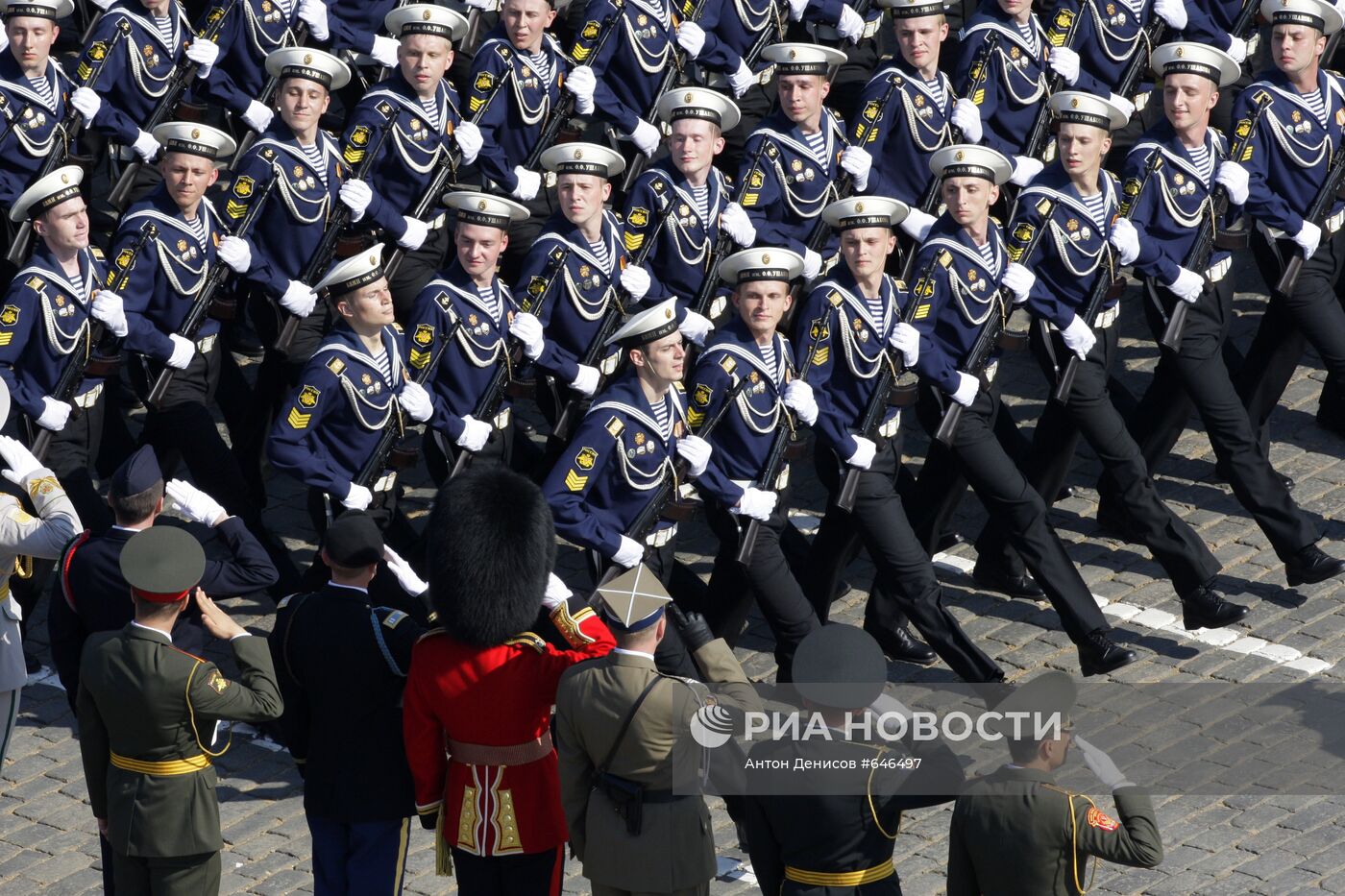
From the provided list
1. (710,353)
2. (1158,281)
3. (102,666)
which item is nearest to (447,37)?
(710,353)

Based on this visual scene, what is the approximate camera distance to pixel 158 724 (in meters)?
7.38

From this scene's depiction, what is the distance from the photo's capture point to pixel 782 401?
32.2 ft

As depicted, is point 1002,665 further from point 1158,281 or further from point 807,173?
point 807,173

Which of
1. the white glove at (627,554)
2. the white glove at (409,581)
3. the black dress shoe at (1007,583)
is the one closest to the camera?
the white glove at (409,581)

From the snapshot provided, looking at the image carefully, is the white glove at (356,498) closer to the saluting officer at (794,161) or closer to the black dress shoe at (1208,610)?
the saluting officer at (794,161)

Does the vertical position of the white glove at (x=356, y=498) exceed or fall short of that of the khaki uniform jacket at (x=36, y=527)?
it exceeds it

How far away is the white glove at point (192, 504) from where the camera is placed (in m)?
8.21

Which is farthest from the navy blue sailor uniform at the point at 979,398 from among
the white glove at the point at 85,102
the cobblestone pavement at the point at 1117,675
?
the white glove at the point at 85,102

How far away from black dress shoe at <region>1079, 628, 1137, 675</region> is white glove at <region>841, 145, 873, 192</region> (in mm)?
2763

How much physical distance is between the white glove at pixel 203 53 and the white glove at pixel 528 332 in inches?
107

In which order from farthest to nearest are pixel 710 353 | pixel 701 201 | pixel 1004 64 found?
pixel 1004 64, pixel 701 201, pixel 710 353

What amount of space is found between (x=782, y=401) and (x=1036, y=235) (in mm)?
1497

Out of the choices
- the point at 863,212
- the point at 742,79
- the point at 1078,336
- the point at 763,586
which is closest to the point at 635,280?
the point at 863,212

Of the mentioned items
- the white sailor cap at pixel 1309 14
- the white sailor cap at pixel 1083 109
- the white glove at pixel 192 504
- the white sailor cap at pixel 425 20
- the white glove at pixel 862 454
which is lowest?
the white glove at pixel 192 504
